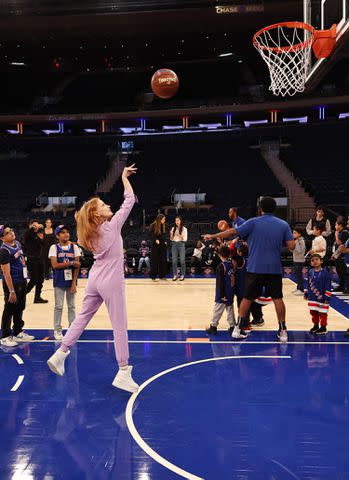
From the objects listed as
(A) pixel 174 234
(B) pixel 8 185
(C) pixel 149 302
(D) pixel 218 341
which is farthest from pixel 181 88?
(D) pixel 218 341

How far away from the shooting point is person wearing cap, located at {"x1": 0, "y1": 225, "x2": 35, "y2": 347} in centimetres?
543

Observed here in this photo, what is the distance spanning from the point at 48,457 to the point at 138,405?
1016mm

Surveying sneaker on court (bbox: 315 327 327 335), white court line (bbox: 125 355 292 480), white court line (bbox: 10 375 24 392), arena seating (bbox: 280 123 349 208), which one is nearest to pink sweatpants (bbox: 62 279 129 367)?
white court line (bbox: 125 355 292 480)

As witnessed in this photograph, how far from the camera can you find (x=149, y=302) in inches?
358

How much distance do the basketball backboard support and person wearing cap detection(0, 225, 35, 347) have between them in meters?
5.31

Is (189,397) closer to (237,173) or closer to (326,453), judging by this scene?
(326,453)

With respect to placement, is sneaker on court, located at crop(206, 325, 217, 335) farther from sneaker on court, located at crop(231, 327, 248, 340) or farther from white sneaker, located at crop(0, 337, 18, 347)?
white sneaker, located at crop(0, 337, 18, 347)

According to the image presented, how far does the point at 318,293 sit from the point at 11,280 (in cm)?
408

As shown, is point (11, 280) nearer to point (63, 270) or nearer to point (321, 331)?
point (63, 270)

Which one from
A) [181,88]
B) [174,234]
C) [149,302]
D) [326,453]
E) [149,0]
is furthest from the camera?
[181,88]

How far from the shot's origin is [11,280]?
549 centimetres

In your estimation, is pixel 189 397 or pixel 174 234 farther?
pixel 174 234

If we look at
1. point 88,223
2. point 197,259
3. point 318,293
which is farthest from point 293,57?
point 197,259

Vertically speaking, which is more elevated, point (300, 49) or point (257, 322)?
point (300, 49)
